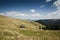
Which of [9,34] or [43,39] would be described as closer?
[9,34]

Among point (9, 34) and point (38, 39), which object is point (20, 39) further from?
point (38, 39)

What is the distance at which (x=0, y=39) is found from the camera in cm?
2331

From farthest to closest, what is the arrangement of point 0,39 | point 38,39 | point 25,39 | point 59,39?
point 59,39 < point 38,39 < point 25,39 < point 0,39

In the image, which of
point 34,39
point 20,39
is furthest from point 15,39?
point 34,39

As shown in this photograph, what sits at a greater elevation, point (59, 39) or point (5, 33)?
point (5, 33)

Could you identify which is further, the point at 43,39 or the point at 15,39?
the point at 43,39

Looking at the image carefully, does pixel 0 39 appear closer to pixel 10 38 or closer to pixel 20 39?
pixel 10 38

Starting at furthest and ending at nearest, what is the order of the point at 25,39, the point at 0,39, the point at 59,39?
the point at 59,39
the point at 25,39
the point at 0,39

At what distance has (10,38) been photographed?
956 inches

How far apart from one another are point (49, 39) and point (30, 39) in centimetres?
583

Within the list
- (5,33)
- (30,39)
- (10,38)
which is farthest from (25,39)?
(5,33)

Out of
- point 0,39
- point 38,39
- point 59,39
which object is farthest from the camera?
point 59,39

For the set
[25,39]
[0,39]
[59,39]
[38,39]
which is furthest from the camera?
[59,39]

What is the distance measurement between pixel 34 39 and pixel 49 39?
4.62 metres
